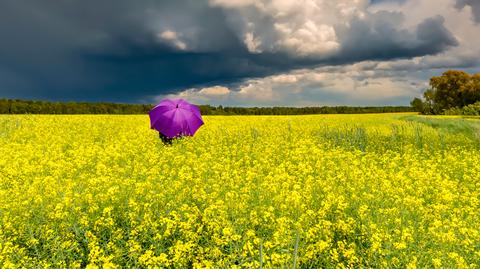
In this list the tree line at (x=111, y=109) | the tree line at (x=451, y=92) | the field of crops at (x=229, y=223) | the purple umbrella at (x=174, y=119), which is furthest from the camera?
the tree line at (x=451, y=92)

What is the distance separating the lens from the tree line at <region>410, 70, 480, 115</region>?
48.2 m

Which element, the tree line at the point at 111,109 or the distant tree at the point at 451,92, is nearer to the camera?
the tree line at the point at 111,109

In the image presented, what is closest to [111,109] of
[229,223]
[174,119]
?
A: [174,119]

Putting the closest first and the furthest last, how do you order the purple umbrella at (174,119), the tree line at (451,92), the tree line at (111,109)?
the purple umbrella at (174,119) < the tree line at (111,109) < the tree line at (451,92)

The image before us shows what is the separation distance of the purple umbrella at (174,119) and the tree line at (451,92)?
43430 millimetres

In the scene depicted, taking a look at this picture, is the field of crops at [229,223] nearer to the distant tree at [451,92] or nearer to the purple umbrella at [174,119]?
the purple umbrella at [174,119]

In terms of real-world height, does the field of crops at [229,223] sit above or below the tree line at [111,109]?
below

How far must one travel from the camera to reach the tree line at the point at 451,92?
158ft

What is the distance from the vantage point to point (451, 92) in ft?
164

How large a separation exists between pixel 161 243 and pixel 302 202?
245 centimetres

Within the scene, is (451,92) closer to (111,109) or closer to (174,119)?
(111,109)

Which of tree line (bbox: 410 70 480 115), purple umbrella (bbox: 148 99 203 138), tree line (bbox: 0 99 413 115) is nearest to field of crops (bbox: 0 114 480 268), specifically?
purple umbrella (bbox: 148 99 203 138)

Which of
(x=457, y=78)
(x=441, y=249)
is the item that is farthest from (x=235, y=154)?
(x=457, y=78)

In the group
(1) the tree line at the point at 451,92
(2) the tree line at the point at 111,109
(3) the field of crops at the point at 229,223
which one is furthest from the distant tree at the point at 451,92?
(3) the field of crops at the point at 229,223
